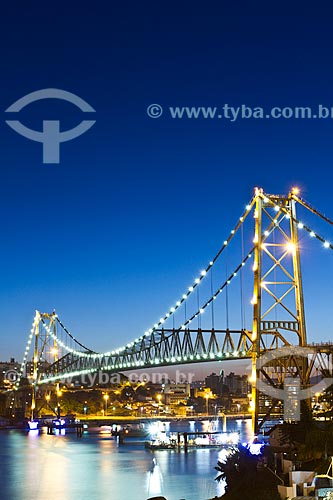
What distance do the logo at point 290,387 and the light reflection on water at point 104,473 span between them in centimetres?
515

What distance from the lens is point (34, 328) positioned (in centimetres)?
Result: 11531

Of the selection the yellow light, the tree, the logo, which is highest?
the yellow light

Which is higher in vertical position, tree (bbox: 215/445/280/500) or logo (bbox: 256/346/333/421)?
logo (bbox: 256/346/333/421)

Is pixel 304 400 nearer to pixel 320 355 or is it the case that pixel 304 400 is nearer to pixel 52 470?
pixel 320 355

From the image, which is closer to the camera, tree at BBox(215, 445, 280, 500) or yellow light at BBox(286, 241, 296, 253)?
tree at BBox(215, 445, 280, 500)

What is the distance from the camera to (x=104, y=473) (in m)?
45.1

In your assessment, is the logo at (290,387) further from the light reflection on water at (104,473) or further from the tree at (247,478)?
the tree at (247,478)

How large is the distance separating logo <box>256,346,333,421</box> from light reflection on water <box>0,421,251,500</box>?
5145 mm

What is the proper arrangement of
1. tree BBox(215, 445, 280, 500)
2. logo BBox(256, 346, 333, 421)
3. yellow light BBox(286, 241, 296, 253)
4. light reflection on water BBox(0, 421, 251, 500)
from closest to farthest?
tree BBox(215, 445, 280, 500)
logo BBox(256, 346, 333, 421)
light reflection on water BBox(0, 421, 251, 500)
yellow light BBox(286, 241, 296, 253)

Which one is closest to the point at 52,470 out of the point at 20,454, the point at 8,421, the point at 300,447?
the point at 20,454

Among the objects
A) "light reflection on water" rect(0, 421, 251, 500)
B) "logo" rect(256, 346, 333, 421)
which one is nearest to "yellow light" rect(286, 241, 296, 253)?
"logo" rect(256, 346, 333, 421)

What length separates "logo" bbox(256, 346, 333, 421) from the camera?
36.2 m

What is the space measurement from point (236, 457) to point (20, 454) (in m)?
40.8

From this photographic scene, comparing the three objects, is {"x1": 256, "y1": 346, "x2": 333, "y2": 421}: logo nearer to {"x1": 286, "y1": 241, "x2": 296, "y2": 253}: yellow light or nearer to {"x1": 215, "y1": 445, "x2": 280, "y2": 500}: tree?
{"x1": 286, "y1": 241, "x2": 296, "y2": 253}: yellow light
